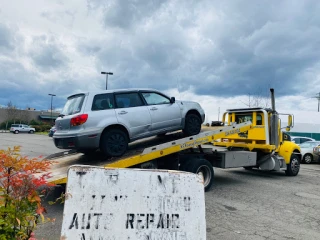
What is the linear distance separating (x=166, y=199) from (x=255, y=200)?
195 inches

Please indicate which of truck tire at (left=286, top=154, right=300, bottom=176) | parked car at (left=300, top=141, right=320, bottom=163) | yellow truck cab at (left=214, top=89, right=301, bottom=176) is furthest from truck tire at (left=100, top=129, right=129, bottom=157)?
parked car at (left=300, top=141, right=320, bottom=163)

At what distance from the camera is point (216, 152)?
8.46m

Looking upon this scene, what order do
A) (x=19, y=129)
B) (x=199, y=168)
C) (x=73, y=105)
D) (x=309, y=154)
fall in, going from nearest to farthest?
(x=73, y=105), (x=199, y=168), (x=309, y=154), (x=19, y=129)

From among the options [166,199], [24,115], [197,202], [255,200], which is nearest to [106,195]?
[166,199]

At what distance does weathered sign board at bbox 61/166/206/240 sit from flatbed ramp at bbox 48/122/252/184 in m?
2.89

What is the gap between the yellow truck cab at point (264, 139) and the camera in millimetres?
9367

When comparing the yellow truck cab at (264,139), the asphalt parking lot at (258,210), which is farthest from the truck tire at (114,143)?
the yellow truck cab at (264,139)

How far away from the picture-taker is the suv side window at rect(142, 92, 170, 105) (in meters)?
7.06

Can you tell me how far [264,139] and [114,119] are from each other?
538cm

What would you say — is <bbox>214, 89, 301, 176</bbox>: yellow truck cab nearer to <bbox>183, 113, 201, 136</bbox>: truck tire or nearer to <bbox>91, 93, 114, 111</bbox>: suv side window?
<bbox>183, 113, 201, 136</bbox>: truck tire

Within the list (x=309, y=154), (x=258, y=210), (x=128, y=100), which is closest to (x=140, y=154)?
(x=128, y=100)

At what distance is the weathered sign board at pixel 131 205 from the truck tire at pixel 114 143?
3.45 metres

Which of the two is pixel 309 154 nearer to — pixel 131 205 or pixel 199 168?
pixel 199 168

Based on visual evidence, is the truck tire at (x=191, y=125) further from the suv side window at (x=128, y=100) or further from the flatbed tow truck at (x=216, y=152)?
the suv side window at (x=128, y=100)
